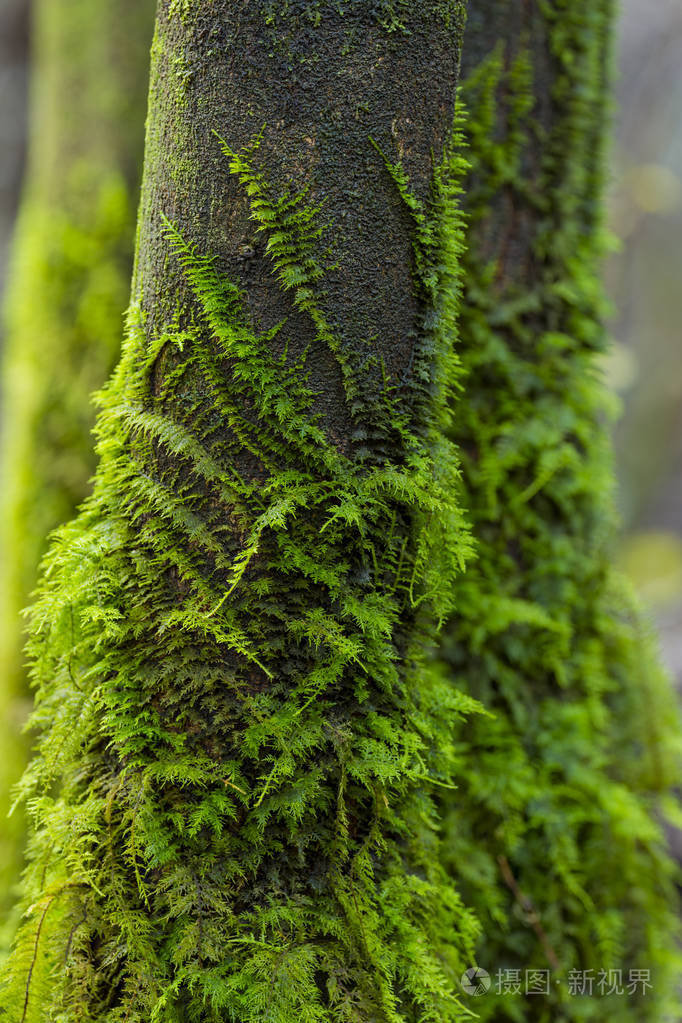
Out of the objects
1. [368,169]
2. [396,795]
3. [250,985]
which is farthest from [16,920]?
[368,169]

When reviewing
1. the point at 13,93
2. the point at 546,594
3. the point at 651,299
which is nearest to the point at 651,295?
the point at 651,299

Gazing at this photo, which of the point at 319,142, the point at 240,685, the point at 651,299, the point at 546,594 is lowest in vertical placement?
the point at 240,685

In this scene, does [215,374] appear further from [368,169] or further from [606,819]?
[606,819]

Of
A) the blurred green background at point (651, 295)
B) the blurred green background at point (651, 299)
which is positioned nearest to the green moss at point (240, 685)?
the blurred green background at point (651, 299)

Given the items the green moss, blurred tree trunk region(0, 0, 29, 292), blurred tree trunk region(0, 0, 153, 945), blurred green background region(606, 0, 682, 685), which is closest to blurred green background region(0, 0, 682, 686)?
blurred green background region(606, 0, 682, 685)

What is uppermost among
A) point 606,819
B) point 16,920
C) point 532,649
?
point 532,649

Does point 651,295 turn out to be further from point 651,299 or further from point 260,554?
point 260,554
